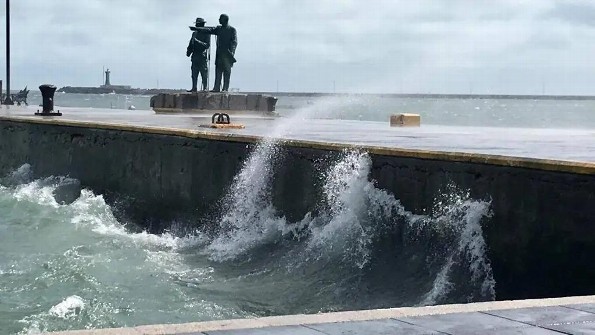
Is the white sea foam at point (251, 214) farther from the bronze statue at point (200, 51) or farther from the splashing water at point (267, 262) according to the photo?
the bronze statue at point (200, 51)

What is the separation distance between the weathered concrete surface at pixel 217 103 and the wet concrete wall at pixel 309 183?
8281 mm

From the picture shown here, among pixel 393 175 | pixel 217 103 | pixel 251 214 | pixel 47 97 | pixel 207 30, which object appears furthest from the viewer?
pixel 207 30

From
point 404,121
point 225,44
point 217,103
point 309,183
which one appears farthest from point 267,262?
point 217,103

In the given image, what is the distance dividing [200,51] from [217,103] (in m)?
1.82

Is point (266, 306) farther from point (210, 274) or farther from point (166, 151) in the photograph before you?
point (166, 151)

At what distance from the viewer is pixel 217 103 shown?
2791 centimetres

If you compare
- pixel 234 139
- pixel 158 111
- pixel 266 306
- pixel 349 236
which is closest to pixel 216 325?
pixel 266 306

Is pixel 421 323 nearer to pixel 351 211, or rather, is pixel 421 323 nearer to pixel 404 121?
pixel 351 211

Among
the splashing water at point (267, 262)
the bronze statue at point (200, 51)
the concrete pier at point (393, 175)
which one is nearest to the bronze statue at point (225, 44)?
the bronze statue at point (200, 51)

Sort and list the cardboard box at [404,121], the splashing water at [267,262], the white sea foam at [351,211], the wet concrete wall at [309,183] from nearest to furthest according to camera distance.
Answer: the wet concrete wall at [309,183] < the splashing water at [267,262] < the white sea foam at [351,211] < the cardboard box at [404,121]

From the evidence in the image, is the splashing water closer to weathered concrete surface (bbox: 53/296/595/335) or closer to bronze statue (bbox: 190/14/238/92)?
weathered concrete surface (bbox: 53/296/595/335)

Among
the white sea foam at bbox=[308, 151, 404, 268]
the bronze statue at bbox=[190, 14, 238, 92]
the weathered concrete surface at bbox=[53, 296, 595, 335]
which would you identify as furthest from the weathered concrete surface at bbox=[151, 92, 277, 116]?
the weathered concrete surface at bbox=[53, 296, 595, 335]

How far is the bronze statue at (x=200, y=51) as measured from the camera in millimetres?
28453

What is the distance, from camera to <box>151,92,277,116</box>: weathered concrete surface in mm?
27812
